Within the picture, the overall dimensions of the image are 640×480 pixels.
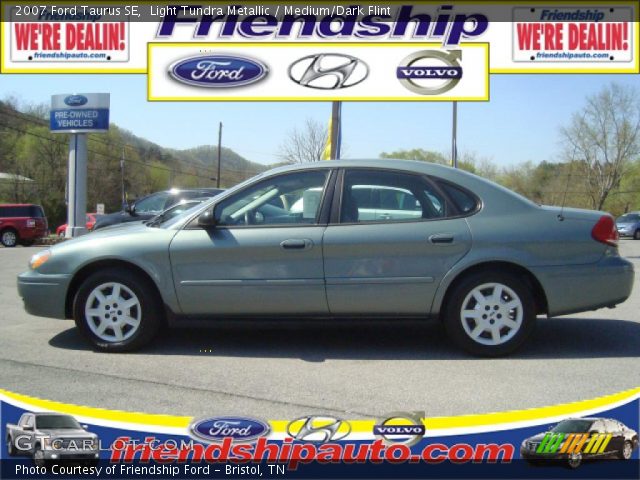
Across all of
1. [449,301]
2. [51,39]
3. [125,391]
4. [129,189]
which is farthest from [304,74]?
[129,189]

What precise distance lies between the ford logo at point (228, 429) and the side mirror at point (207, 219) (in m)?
1.91

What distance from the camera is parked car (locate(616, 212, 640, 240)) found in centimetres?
3575

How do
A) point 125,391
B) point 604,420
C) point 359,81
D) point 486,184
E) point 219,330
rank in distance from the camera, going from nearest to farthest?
point 604,420
point 125,391
point 486,184
point 219,330
point 359,81

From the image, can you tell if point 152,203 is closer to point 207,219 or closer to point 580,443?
point 207,219

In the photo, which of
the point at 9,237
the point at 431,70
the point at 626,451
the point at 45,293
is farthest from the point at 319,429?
the point at 9,237

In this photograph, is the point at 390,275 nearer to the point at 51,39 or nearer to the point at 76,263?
the point at 76,263

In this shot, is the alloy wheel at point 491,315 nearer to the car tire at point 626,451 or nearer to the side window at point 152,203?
the car tire at point 626,451

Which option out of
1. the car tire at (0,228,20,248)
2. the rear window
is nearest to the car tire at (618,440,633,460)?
the car tire at (0,228,20,248)

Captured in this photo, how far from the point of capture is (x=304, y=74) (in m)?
13.6

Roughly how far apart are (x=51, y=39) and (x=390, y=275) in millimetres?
8797

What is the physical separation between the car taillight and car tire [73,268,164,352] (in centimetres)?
360

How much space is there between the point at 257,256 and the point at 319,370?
104 cm

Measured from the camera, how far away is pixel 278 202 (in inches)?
213

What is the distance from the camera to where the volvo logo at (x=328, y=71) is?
13.3 metres
